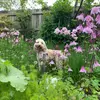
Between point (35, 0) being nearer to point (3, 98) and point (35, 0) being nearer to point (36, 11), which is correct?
point (36, 11)

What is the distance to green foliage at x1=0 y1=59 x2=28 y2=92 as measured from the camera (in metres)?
1.76

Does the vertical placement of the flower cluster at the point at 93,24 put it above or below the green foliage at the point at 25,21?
above

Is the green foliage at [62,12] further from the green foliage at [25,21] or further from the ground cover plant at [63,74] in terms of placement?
the green foliage at [25,21]

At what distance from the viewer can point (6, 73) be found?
1.86 m

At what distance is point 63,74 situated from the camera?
4.33m

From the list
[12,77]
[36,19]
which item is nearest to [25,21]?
[36,19]

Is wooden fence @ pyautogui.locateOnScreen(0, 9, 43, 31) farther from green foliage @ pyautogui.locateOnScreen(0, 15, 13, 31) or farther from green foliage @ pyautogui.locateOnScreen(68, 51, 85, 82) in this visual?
green foliage @ pyautogui.locateOnScreen(68, 51, 85, 82)

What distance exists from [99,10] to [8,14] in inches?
A: 393

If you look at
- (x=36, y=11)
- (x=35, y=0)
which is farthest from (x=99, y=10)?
(x=35, y=0)

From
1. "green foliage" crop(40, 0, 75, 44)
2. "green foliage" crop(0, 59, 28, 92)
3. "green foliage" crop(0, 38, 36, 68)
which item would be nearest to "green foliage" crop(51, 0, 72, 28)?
"green foliage" crop(40, 0, 75, 44)

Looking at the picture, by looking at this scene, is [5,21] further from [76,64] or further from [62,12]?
[76,64]

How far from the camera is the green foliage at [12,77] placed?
69.2 inches

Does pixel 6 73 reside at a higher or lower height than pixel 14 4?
higher

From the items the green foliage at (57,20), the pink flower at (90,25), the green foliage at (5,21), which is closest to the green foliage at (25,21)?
the green foliage at (5,21)
